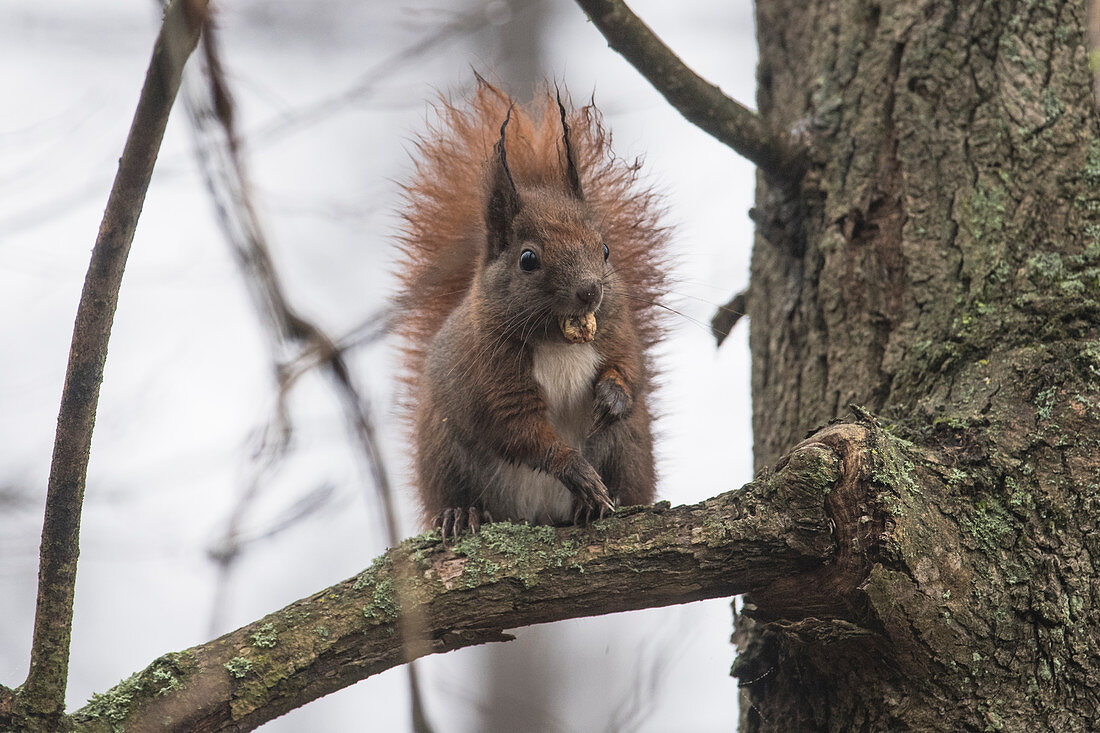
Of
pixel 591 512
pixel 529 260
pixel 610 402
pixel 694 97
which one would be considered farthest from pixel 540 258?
pixel 591 512

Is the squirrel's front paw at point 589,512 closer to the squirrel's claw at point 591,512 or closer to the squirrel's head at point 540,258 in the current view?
the squirrel's claw at point 591,512

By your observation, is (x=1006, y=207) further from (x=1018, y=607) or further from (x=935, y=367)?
(x=1018, y=607)

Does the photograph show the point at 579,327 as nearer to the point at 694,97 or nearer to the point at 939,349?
the point at 694,97

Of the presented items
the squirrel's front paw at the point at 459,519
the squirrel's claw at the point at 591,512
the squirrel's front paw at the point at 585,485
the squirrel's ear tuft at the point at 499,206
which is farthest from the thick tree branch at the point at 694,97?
the squirrel's front paw at the point at 459,519

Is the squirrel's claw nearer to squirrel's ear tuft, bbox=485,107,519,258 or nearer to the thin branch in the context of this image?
squirrel's ear tuft, bbox=485,107,519,258

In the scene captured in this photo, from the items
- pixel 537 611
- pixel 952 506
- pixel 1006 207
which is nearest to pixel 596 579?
pixel 537 611

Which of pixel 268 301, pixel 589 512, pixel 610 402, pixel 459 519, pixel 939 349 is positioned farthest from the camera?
pixel 459 519

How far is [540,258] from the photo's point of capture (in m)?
2.40

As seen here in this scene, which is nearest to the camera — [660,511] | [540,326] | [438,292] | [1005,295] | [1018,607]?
[1018,607]

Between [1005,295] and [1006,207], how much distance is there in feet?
0.77

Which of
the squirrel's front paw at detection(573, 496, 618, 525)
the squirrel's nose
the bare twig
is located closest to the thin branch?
the bare twig

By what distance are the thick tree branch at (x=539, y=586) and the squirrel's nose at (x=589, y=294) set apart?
0.55 metres

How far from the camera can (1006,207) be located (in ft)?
7.59

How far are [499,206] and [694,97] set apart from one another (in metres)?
0.54
